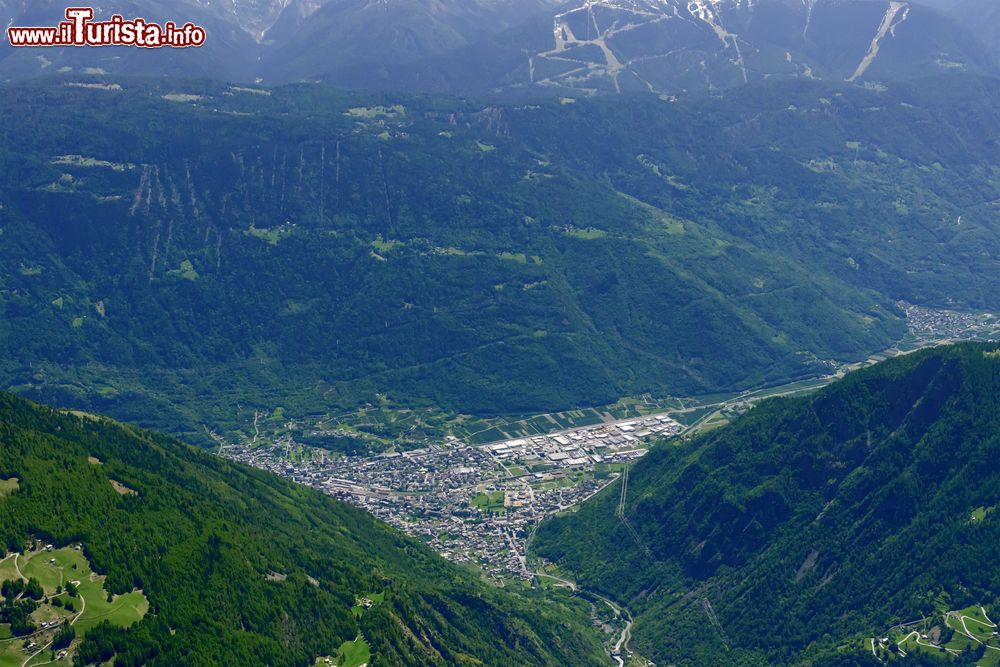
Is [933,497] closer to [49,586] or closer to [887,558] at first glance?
[887,558]

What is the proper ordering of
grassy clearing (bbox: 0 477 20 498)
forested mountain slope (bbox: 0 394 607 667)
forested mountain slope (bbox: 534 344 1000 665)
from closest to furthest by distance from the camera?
forested mountain slope (bbox: 0 394 607 667), grassy clearing (bbox: 0 477 20 498), forested mountain slope (bbox: 534 344 1000 665)

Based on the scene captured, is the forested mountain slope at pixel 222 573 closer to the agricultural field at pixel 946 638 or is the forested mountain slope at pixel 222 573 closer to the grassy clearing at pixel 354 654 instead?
the grassy clearing at pixel 354 654

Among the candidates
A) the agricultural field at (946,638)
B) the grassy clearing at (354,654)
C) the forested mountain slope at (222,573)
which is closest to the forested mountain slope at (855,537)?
the agricultural field at (946,638)

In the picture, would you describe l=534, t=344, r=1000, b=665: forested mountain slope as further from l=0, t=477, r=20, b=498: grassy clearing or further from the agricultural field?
l=0, t=477, r=20, b=498: grassy clearing

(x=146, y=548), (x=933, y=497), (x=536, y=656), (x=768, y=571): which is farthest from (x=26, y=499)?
(x=933, y=497)

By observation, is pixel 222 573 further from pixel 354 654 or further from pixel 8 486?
pixel 8 486

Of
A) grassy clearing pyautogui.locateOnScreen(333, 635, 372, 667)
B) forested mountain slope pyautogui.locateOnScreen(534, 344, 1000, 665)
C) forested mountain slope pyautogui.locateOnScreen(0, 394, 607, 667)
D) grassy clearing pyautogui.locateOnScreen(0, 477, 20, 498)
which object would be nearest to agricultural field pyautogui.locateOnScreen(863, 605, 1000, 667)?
forested mountain slope pyautogui.locateOnScreen(534, 344, 1000, 665)

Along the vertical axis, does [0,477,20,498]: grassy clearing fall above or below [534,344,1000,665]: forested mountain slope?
above
